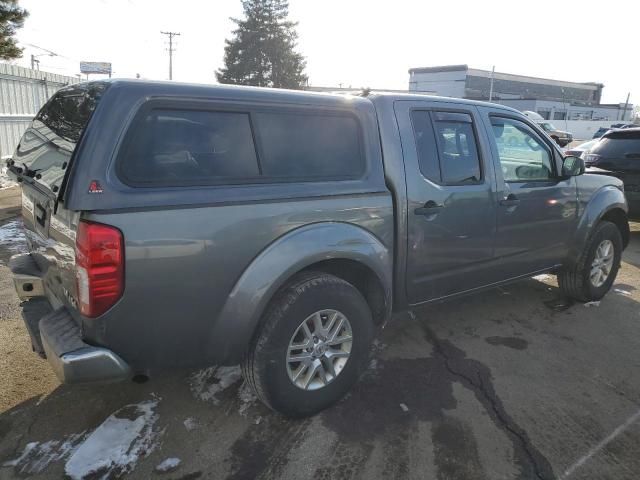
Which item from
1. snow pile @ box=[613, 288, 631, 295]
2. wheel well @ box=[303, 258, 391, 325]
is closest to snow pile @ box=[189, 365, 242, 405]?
wheel well @ box=[303, 258, 391, 325]

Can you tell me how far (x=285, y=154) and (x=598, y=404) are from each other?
2.55 m

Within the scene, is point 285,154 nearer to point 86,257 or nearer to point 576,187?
point 86,257

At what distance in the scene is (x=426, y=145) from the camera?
129 inches

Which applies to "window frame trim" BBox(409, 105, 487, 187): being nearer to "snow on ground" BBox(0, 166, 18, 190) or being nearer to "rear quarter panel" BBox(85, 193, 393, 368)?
"rear quarter panel" BBox(85, 193, 393, 368)

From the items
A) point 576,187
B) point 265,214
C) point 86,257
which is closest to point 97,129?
point 86,257

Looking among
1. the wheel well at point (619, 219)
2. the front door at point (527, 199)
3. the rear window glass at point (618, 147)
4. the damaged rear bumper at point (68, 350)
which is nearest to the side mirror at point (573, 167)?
the front door at point (527, 199)

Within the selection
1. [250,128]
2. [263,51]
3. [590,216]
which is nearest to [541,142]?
[590,216]

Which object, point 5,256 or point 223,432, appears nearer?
point 223,432

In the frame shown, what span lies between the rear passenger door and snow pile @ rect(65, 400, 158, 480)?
1.87 m

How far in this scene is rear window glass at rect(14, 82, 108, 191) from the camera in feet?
7.46

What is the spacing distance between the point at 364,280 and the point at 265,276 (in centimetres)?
87

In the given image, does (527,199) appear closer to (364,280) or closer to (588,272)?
(588,272)

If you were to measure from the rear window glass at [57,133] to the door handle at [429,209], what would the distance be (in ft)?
6.46

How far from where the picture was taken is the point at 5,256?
553 centimetres
